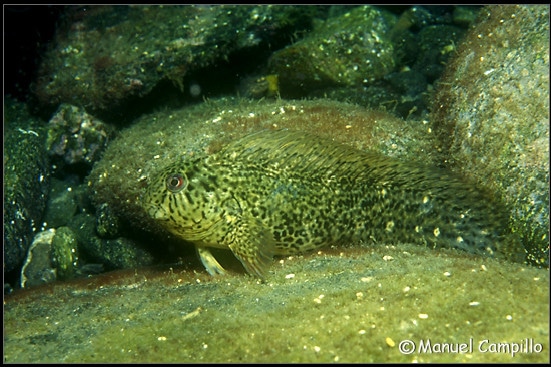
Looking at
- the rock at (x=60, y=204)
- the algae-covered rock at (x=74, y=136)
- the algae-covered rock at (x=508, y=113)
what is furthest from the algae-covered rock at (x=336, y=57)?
the rock at (x=60, y=204)

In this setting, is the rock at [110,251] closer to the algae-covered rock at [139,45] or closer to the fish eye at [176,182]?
the fish eye at [176,182]

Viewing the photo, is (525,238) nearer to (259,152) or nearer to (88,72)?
(259,152)

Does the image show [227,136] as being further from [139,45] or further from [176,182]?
[139,45]

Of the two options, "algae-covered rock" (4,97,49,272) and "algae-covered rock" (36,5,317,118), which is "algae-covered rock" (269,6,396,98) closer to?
"algae-covered rock" (36,5,317,118)

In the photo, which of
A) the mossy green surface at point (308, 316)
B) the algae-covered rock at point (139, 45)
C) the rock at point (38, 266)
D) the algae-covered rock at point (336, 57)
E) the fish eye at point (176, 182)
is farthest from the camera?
the algae-covered rock at point (336, 57)


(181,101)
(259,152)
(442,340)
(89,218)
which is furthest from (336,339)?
(181,101)
